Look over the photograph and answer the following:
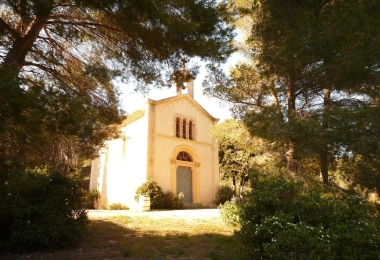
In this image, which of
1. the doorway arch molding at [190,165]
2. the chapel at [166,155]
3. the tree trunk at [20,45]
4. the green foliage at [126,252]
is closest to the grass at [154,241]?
the green foliage at [126,252]

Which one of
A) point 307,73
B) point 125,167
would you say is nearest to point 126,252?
point 307,73

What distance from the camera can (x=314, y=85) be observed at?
808cm

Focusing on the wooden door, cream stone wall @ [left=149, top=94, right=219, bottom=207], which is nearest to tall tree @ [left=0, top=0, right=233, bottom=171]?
cream stone wall @ [left=149, top=94, right=219, bottom=207]

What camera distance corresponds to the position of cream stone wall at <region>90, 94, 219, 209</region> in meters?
16.8

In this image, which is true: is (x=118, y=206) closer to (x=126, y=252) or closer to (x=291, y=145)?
(x=126, y=252)

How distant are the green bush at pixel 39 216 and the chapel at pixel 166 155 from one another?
9179 mm

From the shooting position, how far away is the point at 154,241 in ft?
22.2

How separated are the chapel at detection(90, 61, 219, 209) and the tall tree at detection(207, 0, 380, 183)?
784cm

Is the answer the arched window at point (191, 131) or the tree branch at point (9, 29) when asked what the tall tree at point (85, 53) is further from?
the arched window at point (191, 131)

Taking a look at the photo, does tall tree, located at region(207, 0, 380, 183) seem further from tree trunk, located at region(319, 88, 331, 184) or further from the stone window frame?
the stone window frame

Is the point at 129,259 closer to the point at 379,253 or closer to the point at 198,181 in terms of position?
the point at 379,253

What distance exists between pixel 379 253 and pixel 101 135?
21.7ft

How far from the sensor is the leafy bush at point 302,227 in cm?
379

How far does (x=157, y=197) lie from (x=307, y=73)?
10304mm
